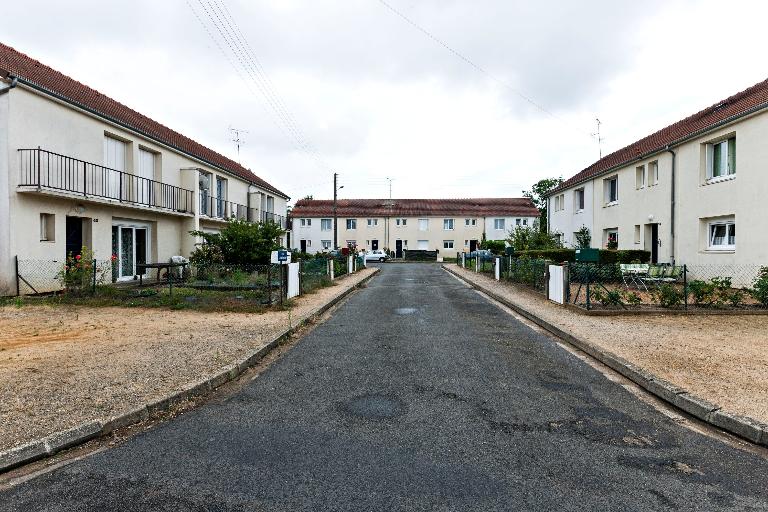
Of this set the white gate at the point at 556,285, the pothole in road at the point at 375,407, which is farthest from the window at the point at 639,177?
the pothole in road at the point at 375,407

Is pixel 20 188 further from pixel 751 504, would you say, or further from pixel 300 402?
pixel 751 504

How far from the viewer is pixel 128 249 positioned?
1772 centimetres

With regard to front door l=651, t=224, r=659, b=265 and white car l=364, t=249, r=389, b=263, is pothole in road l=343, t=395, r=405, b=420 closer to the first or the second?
front door l=651, t=224, r=659, b=265

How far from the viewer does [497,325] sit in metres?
9.29

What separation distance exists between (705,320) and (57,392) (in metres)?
10.5

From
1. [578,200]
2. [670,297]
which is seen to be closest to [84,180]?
[670,297]

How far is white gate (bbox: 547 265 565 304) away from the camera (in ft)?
38.1

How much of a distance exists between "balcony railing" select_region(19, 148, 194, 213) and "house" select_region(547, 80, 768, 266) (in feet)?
62.0

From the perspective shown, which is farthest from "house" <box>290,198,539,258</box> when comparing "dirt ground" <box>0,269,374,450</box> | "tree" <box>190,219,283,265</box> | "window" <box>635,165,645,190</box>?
"dirt ground" <box>0,269,374,450</box>

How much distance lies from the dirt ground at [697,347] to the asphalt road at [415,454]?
29.8 inches

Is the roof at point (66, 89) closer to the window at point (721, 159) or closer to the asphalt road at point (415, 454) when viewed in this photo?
the asphalt road at point (415, 454)

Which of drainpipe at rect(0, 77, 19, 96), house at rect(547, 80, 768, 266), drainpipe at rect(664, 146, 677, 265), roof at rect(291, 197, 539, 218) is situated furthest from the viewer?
roof at rect(291, 197, 539, 218)

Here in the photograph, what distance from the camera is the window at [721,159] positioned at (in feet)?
49.7

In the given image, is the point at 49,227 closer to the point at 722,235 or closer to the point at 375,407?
the point at 375,407
